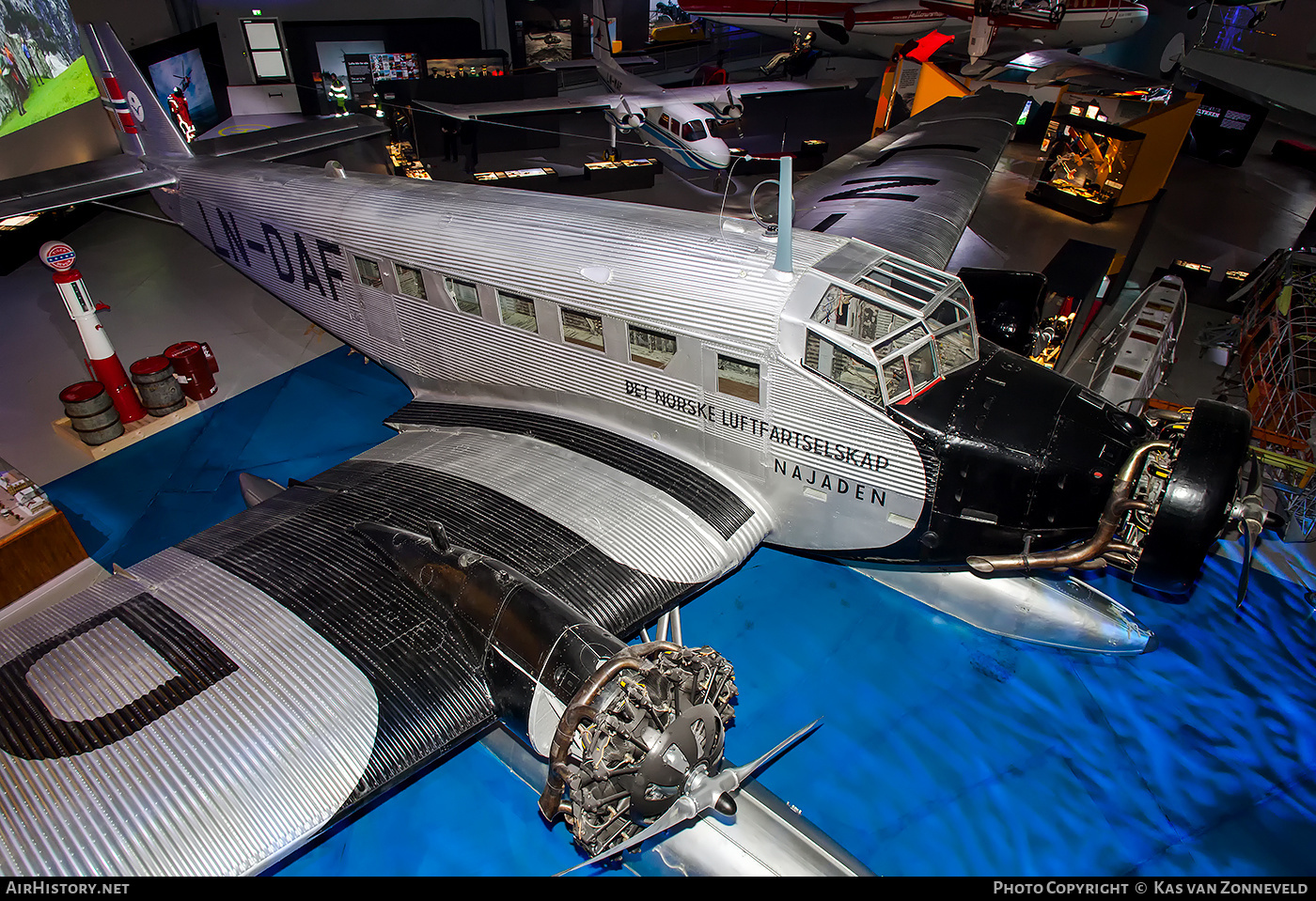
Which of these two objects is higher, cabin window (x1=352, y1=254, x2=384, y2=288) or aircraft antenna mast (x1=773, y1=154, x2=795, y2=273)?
aircraft antenna mast (x1=773, y1=154, x2=795, y2=273)

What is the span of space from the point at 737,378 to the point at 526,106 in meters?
15.0

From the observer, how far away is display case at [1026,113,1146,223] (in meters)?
16.7

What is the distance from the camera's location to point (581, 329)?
818cm

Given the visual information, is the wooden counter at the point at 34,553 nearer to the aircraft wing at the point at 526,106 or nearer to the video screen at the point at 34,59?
the video screen at the point at 34,59

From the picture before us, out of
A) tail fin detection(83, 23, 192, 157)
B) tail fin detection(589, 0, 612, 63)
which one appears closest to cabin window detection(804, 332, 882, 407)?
tail fin detection(83, 23, 192, 157)

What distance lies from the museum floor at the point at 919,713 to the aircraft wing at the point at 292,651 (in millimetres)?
1460

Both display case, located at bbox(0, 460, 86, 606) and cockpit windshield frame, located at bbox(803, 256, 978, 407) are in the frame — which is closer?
cockpit windshield frame, located at bbox(803, 256, 978, 407)

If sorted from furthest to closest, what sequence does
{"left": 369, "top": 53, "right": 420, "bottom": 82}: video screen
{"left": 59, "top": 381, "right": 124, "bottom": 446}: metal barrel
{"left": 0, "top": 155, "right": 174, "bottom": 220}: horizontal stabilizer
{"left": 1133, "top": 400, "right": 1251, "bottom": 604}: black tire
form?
{"left": 369, "top": 53, "right": 420, "bottom": 82}: video screen, {"left": 0, "top": 155, "right": 174, "bottom": 220}: horizontal stabilizer, {"left": 59, "top": 381, "right": 124, "bottom": 446}: metal barrel, {"left": 1133, "top": 400, "right": 1251, "bottom": 604}: black tire

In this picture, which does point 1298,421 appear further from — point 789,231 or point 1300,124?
point 1300,124

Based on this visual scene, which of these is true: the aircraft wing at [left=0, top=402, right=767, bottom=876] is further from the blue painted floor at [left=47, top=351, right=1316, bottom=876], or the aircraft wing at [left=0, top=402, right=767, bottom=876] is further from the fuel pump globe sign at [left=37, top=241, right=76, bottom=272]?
the fuel pump globe sign at [left=37, top=241, right=76, bottom=272]

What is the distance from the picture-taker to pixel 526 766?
6.56 meters

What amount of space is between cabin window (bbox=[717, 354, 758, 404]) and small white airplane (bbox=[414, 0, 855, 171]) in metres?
12.4

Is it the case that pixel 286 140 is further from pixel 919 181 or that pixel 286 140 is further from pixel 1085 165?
pixel 1085 165

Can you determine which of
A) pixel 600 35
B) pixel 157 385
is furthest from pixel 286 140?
pixel 600 35
